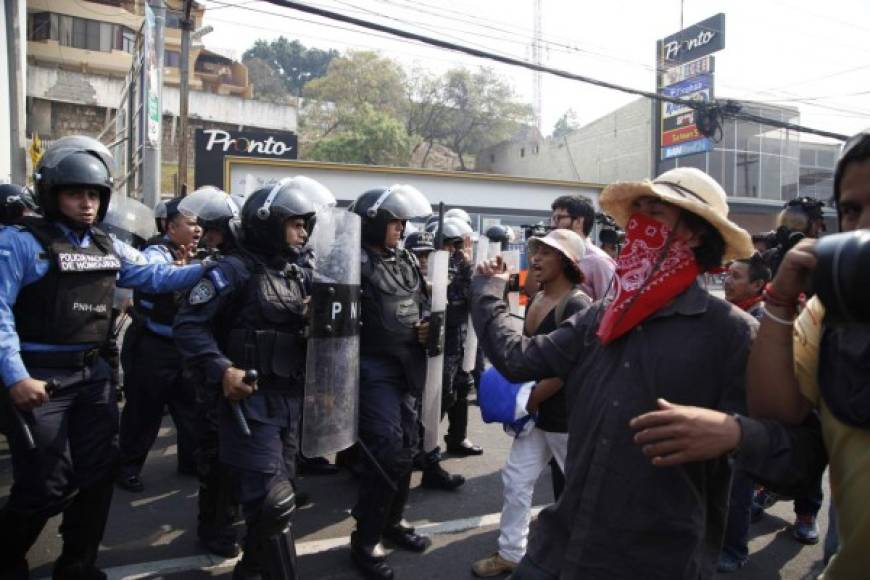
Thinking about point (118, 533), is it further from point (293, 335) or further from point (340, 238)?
point (340, 238)

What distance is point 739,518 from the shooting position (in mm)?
3686

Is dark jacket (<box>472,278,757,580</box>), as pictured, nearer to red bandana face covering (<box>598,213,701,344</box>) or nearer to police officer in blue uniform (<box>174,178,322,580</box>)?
red bandana face covering (<box>598,213,701,344</box>)

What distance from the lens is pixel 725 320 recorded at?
68.2 inches

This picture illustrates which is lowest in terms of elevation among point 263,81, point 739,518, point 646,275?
point 739,518

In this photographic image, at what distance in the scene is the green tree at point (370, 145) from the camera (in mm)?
40500

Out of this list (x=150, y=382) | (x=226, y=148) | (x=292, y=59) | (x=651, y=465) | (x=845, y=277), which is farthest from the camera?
(x=292, y=59)

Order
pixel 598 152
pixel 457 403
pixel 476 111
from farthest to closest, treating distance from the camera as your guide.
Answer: pixel 476 111, pixel 598 152, pixel 457 403

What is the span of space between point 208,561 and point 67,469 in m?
1.05

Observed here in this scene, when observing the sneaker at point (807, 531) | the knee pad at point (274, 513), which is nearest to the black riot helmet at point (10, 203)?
the knee pad at point (274, 513)

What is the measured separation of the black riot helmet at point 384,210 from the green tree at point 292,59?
237ft

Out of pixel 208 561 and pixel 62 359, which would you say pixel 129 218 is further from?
pixel 208 561

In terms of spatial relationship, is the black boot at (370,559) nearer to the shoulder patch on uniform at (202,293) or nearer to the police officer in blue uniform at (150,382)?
the shoulder patch on uniform at (202,293)

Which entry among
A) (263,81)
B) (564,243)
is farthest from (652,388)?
(263,81)

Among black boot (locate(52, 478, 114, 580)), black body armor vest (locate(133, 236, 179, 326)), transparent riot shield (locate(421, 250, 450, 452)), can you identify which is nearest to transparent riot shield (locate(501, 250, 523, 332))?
transparent riot shield (locate(421, 250, 450, 452))
